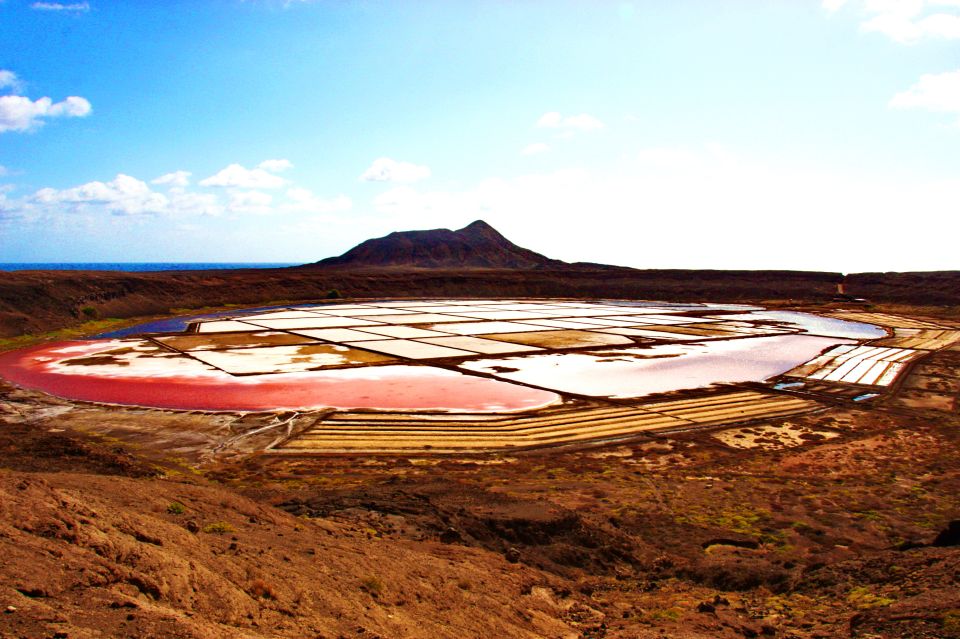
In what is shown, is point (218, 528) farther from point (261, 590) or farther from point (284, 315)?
point (284, 315)

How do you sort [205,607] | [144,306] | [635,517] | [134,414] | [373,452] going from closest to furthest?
[205,607]
[635,517]
[373,452]
[134,414]
[144,306]

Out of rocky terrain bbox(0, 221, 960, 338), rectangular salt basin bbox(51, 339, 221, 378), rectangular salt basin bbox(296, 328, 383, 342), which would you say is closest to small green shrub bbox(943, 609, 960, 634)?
rectangular salt basin bbox(51, 339, 221, 378)

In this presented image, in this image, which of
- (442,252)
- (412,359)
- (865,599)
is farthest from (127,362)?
(442,252)

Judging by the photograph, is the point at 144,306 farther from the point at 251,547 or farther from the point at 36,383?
the point at 251,547

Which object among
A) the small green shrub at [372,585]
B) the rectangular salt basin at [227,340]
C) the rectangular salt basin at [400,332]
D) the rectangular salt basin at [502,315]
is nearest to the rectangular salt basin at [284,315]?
the rectangular salt basin at [227,340]

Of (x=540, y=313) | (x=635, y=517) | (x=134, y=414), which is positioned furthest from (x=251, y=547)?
(x=540, y=313)

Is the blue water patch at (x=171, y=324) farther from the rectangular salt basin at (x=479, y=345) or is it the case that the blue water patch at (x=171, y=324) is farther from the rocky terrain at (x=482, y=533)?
the rocky terrain at (x=482, y=533)

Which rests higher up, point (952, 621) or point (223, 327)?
Answer: point (223, 327)
